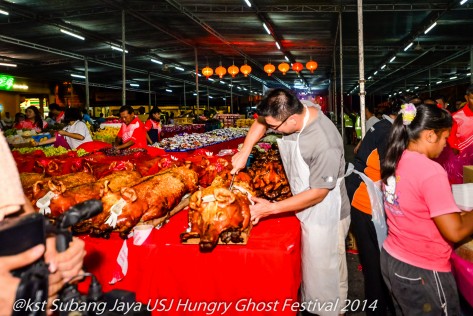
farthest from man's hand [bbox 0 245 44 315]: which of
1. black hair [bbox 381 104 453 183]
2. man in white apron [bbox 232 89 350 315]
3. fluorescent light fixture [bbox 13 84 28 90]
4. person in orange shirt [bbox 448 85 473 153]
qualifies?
fluorescent light fixture [bbox 13 84 28 90]

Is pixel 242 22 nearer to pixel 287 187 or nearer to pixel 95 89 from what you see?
pixel 287 187

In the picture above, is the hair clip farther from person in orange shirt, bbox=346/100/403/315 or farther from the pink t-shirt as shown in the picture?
person in orange shirt, bbox=346/100/403/315

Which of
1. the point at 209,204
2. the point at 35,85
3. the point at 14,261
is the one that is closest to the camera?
the point at 14,261

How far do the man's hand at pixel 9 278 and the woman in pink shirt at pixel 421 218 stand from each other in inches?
77.0

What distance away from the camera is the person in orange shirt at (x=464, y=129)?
14.5 feet

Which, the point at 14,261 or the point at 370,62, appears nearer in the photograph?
the point at 14,261

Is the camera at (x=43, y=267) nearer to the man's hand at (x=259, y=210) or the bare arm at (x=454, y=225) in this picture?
the man's hand at (x=259, y=210)

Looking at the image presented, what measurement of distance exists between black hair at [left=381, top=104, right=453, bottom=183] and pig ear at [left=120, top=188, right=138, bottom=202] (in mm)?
1736

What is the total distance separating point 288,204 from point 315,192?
24cm

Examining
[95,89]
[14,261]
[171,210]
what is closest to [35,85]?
[95,89]

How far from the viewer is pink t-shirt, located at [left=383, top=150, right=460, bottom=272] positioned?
197cm

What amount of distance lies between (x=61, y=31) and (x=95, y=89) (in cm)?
1695

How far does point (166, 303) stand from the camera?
2.50 meters

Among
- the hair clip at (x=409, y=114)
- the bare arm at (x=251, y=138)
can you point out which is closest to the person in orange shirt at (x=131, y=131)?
the bare arm at (x=251, y=138)
